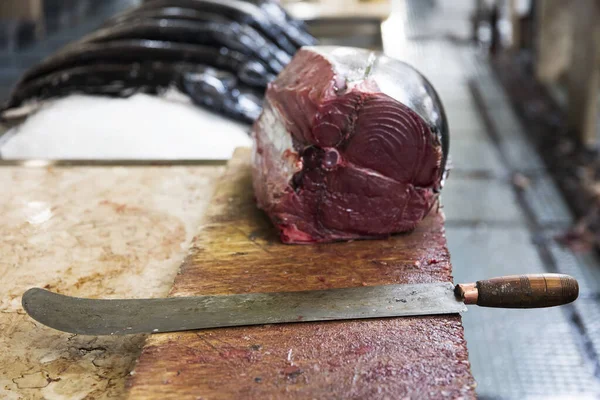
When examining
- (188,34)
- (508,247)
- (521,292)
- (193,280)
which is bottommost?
(508,247)

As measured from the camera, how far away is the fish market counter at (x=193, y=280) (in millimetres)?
1201

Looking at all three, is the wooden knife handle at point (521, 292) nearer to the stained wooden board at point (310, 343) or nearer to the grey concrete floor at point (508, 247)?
the stained wooden board at point (310, 343)

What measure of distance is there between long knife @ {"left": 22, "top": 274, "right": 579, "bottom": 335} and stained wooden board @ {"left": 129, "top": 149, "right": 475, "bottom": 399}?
0.03 m

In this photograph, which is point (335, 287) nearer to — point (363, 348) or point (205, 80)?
point (363, 348)

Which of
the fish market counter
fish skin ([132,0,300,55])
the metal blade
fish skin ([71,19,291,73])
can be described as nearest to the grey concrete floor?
fish skin ([132,0,300,55])

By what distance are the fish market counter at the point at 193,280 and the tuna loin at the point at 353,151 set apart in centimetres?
7

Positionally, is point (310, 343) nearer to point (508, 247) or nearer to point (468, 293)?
point (468, 293)

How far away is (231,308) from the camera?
139cm

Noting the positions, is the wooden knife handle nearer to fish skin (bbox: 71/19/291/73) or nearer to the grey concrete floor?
the grey concrete floor

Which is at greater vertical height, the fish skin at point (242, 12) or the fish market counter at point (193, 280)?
the fish skin at point (242, 12)

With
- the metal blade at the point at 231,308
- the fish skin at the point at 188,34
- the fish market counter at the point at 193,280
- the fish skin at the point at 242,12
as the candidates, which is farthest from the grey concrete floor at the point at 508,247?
the metal blade at the point at 231,308

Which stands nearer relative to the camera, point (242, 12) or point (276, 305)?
point (276, 305)

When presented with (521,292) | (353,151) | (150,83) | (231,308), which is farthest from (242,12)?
(521,292)

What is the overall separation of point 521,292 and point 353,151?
55cm
